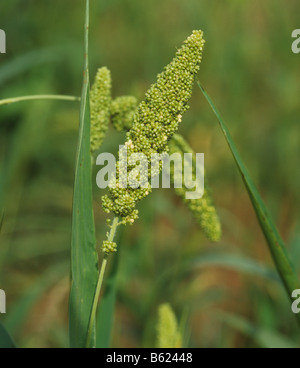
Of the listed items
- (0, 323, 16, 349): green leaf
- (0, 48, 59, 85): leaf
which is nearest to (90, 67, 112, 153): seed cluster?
(0, 323, 16, 349): green leaf

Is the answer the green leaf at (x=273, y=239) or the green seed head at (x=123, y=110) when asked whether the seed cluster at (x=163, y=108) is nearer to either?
the green leaf at (x=273, y=239)

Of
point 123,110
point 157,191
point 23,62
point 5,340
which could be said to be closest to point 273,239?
point 123,110

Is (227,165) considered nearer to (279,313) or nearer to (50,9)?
(279,313)

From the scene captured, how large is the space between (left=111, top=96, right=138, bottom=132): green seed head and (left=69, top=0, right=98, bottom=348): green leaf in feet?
0.84

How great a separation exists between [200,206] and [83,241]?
346 millimetres

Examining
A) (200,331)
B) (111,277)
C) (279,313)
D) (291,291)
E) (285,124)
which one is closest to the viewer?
(291,291)

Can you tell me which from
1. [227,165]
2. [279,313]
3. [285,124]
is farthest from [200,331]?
[285,124]

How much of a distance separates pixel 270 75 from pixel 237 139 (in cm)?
54

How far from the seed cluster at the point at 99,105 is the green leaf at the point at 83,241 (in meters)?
0.18

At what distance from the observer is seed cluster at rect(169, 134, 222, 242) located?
1.15 metres

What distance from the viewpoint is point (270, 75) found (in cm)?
334

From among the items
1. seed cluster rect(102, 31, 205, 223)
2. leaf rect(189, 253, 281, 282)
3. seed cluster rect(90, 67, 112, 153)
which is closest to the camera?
seed cluster rect(102, 31, 205, 223)

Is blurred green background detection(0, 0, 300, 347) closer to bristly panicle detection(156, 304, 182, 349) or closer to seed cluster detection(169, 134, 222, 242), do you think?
bristly panicle detection(156, 304, 182, 349)

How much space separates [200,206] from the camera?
1.21 metres
